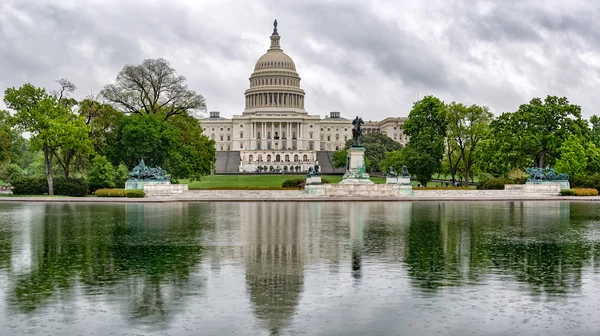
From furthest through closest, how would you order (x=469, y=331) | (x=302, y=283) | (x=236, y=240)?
(x=236, y=240) → (x=302, y=283) → (x=469, y=331)

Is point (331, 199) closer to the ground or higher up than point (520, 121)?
closer to the ground

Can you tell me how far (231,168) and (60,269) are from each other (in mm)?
146915

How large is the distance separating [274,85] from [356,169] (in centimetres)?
13516

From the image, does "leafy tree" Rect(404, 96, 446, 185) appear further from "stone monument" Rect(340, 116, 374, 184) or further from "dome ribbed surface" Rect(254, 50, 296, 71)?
"dome ribbed surface" Rect(254, 50, 296, 71)

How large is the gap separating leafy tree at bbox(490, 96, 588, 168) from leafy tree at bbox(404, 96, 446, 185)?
6649 millimetres

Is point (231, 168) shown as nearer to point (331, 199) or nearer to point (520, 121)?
point (520, 121)

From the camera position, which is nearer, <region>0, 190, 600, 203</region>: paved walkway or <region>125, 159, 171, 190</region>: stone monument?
<region>0, 190, 600, 203</region>: paved walkway

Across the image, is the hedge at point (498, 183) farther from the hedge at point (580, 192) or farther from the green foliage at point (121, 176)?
the green foliage at point (121, 176)

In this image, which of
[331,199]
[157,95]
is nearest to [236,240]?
[331,199]

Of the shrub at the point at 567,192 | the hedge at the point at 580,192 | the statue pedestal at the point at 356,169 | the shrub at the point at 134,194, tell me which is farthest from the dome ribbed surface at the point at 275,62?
the shrub at the point at 134,194

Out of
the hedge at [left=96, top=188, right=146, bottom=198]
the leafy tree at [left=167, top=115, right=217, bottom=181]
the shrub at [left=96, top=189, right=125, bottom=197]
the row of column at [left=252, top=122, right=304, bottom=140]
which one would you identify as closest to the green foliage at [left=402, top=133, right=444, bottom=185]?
the leafy tree at [left=167, top=115, right=217, bottom=181]

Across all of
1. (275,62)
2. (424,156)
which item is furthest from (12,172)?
(275,62)

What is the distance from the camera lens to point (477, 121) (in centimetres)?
7719

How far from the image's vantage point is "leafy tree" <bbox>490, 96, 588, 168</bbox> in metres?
69.0
